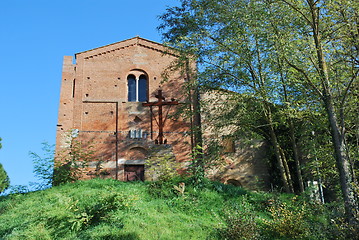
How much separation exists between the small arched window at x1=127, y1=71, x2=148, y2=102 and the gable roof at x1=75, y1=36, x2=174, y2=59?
1776 millimetres

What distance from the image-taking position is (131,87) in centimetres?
2148

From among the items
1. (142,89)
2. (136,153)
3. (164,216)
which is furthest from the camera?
(142,89)

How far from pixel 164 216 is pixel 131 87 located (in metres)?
12.0

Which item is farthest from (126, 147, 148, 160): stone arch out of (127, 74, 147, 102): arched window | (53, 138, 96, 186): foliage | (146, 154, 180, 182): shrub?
(146, 154, 180, 182): shrub

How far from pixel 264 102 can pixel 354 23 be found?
173 inches

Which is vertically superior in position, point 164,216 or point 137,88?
point 137,88

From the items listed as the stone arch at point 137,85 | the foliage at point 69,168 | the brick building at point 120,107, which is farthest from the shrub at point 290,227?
the stone arch at point 137,85

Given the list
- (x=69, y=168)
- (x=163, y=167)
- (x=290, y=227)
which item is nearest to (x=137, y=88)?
(x=69, y=168)

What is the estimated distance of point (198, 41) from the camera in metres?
15.3

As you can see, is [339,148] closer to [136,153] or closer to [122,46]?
[136,153]

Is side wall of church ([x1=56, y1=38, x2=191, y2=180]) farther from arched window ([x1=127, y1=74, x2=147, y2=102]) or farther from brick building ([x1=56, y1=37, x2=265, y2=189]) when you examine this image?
arched window ([x1=127, y1=74, x2=147, y2=102])

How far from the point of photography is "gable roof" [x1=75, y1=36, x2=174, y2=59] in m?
21.4

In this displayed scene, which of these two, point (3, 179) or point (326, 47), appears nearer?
point (326, 47)

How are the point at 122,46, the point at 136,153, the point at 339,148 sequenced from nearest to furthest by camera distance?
the point at 339,148, the point at 136,153, the point at 122,46
